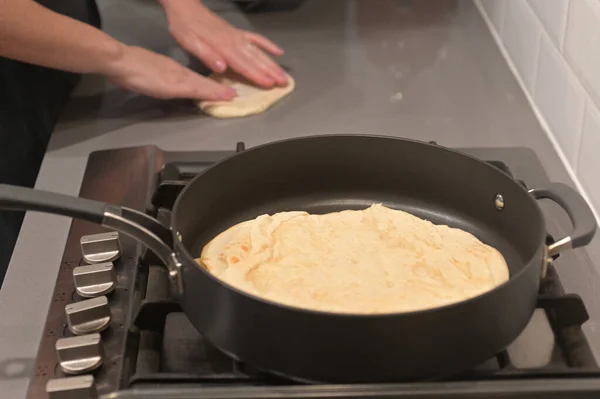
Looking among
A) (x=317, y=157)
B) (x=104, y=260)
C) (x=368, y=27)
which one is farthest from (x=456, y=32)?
(x=104, y=260)

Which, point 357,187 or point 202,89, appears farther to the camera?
point 202,89

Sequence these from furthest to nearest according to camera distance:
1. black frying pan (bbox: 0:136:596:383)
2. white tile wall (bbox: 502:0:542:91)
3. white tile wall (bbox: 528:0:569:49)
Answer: white tile wall (bbox: 502:0:542:91), white tile wall (bbox: 528:0:569:49), black frying pan (bbox: 0:136:596:383)

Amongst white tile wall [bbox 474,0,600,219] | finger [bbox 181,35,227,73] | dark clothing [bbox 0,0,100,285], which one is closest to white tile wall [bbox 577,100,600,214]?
white tile wall [bbox 474,0,600,219]

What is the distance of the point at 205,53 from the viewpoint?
3.73 ft

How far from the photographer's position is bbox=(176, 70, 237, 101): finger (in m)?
1.06

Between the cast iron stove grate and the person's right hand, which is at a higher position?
the person's right hand

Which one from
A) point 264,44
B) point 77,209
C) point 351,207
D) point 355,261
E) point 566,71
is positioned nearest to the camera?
point 77,209

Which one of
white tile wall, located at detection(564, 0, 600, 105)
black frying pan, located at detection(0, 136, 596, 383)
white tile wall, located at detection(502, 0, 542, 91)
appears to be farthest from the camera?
white tile wall, located at detection(502, 0, 542, 91)

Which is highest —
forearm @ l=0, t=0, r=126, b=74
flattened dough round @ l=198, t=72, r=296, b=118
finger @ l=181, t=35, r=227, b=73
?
finger @ l=181, t=35, r=227, b=73

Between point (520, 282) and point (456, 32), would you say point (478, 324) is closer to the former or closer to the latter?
point (520, 282)

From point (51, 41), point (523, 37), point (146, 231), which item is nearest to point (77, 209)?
point (146, 231)

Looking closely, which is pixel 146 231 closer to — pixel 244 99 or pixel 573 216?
pixel 573 216

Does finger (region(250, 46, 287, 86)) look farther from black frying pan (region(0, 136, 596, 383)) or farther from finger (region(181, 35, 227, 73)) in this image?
black frying pan (region(0, 136, 596, 383))

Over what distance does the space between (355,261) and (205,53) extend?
1.96ft
